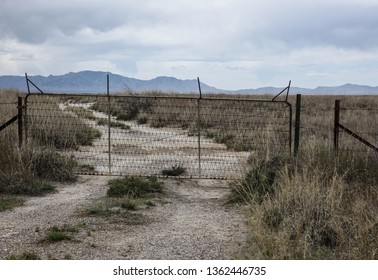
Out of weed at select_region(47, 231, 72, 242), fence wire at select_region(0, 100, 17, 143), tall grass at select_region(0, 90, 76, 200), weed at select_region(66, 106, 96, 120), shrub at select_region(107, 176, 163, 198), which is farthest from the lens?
weed at select_region(66, 106, 96, 120)

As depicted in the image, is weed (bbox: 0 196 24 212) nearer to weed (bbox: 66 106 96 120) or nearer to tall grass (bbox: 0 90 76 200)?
tall grass (bbox: 0 90 76 200)

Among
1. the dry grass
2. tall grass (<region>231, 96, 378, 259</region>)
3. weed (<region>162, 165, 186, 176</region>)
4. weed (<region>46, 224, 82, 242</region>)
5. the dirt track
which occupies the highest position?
the dry grass

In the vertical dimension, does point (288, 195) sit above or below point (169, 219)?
above

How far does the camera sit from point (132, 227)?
675cm

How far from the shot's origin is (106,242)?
239 inches

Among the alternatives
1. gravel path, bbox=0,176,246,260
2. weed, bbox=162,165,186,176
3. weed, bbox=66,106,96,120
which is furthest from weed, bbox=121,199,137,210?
weed, bbox=66,106,96,120

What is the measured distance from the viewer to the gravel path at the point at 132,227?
5703mm

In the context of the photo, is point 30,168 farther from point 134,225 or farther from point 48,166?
point 134,225

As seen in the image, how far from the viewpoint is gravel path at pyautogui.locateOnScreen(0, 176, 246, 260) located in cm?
570

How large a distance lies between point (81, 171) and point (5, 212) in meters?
3.43
